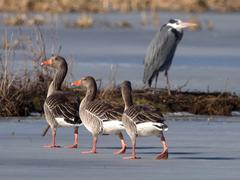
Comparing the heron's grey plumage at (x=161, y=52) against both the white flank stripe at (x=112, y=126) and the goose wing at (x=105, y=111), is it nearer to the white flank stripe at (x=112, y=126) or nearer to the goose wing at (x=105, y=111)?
the goose wing at (x=105, y=111)

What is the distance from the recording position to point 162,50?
1755 centimetres

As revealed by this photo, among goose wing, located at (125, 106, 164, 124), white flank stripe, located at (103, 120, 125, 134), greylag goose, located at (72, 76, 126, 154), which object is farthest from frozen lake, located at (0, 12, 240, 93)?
goose wing, located at (125, 106, 164, 124)

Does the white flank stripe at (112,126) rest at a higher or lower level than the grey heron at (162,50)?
lower

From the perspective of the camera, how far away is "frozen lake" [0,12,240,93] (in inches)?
756

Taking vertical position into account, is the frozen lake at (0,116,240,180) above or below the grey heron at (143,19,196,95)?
below

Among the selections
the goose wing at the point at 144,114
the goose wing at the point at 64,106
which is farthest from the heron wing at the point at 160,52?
the goose wing at the point at 144,114

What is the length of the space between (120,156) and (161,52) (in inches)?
279

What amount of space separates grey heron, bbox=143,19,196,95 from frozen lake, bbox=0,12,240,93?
1.53 feet

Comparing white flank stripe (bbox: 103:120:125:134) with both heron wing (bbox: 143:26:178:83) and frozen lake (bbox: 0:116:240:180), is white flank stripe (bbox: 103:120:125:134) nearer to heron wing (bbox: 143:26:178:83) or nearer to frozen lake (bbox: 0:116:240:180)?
frozen lake (bbox: 0:116:240:180)

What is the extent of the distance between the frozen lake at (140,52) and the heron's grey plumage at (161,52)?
1.51ft

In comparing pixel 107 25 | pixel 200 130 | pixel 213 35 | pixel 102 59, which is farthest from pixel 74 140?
pixel 107 25

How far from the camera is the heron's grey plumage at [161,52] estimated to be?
1731 centimetres

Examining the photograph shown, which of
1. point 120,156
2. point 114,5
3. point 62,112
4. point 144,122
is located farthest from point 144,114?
point 114,5

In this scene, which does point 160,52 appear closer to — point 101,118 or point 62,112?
point 62,112
